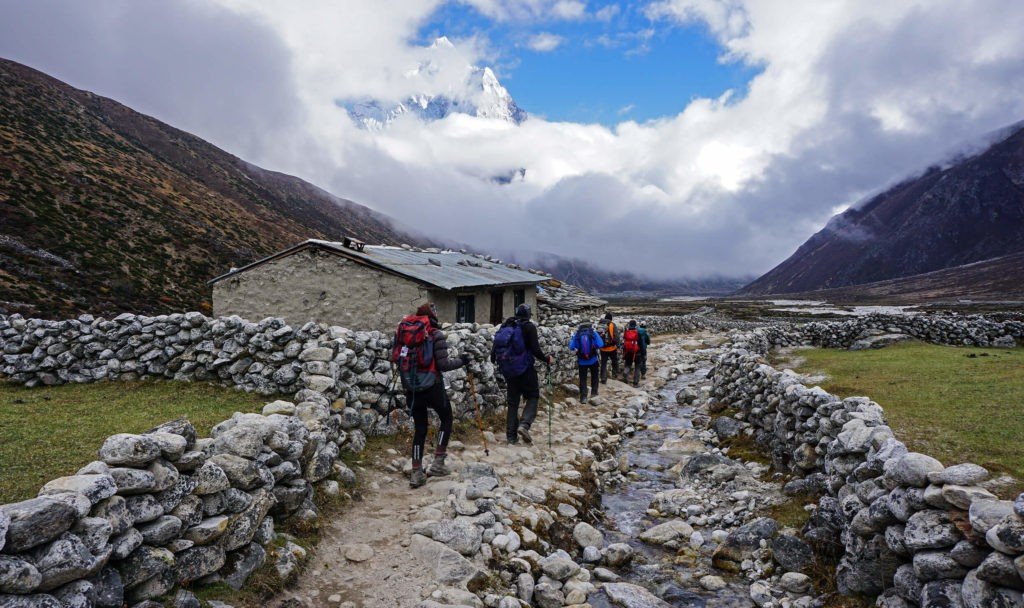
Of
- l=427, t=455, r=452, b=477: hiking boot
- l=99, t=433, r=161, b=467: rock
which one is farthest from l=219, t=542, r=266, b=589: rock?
l=427, t=455, r=452, b=477: hiking boot

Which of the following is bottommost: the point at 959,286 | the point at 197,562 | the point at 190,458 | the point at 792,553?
the point at 792,553

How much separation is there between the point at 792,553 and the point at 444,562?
4.44 metres

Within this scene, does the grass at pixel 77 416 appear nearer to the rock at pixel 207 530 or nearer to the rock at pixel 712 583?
the rock at pixel 207 530

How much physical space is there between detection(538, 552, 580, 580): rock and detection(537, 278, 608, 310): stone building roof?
24432 mm

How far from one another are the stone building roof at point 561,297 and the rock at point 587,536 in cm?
2321

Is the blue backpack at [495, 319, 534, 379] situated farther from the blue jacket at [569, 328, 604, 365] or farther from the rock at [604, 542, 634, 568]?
the blue jacket at [569, 328, 604, 365]

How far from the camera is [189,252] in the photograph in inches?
2196

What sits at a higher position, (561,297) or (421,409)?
(561,297)

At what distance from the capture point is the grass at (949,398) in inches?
300

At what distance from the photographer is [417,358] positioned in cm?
841

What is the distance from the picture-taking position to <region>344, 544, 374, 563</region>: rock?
6.33 meters

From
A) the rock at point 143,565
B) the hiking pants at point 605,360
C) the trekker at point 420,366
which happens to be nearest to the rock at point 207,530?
the rock at point 143,565

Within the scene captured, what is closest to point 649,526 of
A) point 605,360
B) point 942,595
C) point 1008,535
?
point 942,595

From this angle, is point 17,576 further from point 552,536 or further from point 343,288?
point 343,288
